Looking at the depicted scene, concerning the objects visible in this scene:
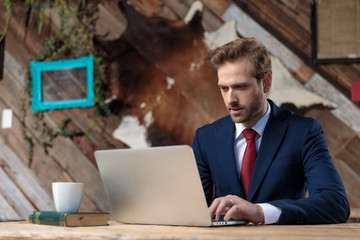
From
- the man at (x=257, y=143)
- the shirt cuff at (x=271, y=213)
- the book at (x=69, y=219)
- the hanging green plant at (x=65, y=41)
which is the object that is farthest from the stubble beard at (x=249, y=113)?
the hanging green plant at (x=65, y=41)

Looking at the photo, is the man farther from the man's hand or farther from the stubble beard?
the man's hand

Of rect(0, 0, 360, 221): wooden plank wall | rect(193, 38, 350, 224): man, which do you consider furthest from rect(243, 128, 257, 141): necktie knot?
rect(0, 0, 360, 221): wooden plank wall

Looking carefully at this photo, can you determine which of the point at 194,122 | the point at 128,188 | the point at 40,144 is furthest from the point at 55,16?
→ the point at 128,188

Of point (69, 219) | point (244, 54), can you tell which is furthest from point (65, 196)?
point (244, 54)

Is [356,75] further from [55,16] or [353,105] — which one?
[55,16]

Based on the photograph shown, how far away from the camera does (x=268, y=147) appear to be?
1.70 m

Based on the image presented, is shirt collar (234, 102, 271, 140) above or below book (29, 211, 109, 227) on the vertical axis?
above

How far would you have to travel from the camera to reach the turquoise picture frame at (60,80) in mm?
3246

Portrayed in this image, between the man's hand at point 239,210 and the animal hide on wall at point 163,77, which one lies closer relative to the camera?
the man's hand at point 239,210

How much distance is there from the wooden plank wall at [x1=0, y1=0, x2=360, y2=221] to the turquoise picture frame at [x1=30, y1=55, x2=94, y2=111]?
0.21 ft

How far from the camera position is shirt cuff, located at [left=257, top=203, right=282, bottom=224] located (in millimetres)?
1237

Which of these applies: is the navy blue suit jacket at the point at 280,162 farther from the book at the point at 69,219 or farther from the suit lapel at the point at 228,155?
the book at the point at 69,219

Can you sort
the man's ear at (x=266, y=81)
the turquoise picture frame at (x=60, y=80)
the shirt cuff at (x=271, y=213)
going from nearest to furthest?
the shirt cuff at (x=271, y=213) < the man's ear at (x=266, y=81) < the turquoise picture frame at (x=60, y=80)

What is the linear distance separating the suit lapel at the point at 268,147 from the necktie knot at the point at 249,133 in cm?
5
